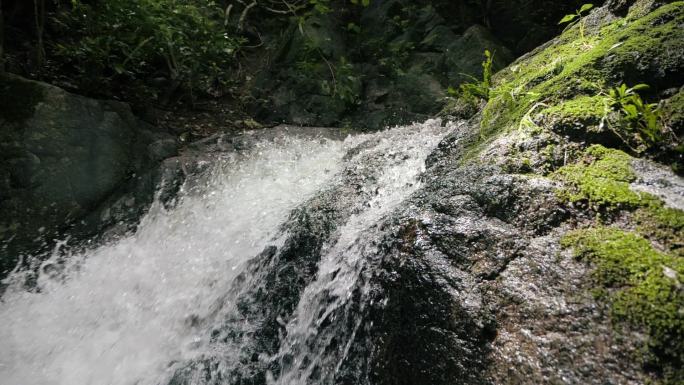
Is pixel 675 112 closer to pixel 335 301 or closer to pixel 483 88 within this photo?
pixel 483 88

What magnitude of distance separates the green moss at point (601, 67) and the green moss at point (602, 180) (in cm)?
42

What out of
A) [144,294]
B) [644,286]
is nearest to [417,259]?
[644,286]

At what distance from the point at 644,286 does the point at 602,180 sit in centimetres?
70

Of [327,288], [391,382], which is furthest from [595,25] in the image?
[391,382]

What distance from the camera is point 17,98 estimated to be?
12.8 feet

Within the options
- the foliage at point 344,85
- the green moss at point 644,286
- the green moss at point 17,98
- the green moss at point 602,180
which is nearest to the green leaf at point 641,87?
the green moss at point 602,180

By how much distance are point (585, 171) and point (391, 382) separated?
1609mm

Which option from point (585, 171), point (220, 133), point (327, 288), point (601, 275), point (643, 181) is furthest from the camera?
point (220, 133)

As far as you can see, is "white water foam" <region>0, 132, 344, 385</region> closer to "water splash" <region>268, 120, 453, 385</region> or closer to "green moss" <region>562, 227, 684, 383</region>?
"water splash" <region>268, 120, 453, 385</region>

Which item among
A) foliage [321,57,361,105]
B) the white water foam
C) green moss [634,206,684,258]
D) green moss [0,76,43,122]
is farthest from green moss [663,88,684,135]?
green moss [0,76,43,122]

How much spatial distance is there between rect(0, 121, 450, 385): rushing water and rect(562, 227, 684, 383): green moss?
4.11ft

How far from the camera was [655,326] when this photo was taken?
1.28 meters

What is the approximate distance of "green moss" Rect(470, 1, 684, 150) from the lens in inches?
91.9

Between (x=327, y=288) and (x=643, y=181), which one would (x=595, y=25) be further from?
(x=327, y=288)
